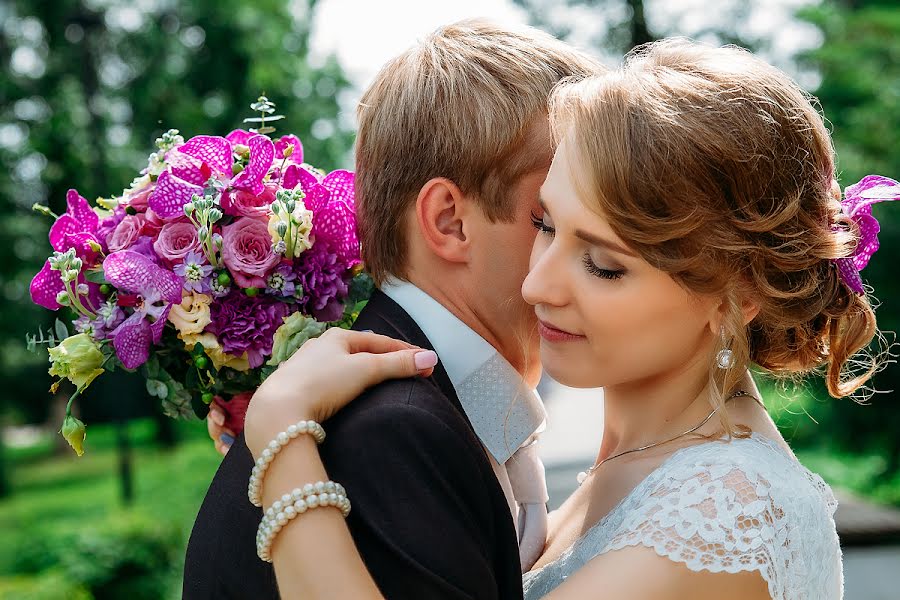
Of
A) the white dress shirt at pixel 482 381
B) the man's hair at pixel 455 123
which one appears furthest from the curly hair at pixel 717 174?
the white dress shirt at pixel 482 381

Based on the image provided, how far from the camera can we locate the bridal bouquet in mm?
2434

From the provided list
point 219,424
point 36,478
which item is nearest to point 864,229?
point 219,424

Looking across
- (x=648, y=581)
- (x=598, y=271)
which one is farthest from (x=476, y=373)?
(x=648, y=581)

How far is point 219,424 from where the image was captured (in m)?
2.85

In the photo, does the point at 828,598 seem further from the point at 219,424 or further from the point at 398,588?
the point at 219,424

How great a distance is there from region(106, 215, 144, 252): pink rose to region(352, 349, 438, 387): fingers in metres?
0.79

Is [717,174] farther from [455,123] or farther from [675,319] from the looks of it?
[455,123]

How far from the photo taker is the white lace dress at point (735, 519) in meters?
2.10

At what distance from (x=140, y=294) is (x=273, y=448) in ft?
2.27

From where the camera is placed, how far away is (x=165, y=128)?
17.0 meters

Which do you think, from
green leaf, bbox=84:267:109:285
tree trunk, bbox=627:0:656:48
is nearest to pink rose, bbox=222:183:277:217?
green leaf, bbox=84:267:109:285

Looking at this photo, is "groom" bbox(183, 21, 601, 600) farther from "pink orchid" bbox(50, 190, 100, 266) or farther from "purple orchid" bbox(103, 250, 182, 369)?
"pink orchid" bbox(50, 190, 100, 266)

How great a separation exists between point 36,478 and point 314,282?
24.3 meters

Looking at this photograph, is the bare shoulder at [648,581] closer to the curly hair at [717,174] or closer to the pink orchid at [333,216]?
the curly hair at [717,174]
